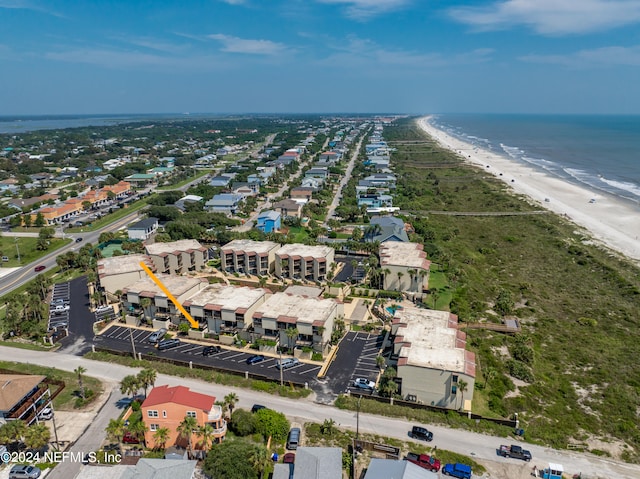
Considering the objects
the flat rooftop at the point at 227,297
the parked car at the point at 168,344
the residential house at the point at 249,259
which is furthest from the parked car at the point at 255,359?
the residential house at the point at 249,259

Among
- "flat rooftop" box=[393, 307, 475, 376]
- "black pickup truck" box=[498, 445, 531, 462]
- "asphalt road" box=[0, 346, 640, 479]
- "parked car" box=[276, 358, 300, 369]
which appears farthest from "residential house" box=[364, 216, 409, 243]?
"black pickup truck" box=[498, 445, 531, 462]

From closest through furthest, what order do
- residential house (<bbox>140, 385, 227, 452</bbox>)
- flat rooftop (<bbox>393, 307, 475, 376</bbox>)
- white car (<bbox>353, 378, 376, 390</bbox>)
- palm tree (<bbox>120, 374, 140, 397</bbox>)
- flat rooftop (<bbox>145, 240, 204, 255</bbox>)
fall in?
residential house (<bbox>140, 385, 227, 452</bbox>)
palm tree (<bbox>120, 374, 140, 397</bbox>)
flat rooftop (<bbox>393, 307, 475, 376</bbox>)
white car (<bbox>353, 378, 376, 390</bbox>)
flat rooftop (<bbox>145, 240, 204, 255</bbox>)

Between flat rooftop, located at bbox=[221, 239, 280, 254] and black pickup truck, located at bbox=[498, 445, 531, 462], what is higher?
flat rooftop, located at bbox=[221, 239, 280, 254]

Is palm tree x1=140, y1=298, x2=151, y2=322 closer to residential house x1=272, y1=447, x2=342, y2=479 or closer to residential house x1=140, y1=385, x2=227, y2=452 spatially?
residential house x1=140, y1=385, x2=227, y2=452

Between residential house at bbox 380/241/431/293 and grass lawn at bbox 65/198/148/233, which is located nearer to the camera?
residential house at bbox 380/241/431/293

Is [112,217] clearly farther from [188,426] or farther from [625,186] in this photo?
[625,186]

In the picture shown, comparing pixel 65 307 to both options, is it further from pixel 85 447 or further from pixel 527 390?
pixel 527 390
